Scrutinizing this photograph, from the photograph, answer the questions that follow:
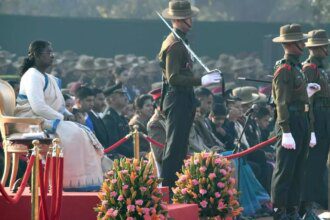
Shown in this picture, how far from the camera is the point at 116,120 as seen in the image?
62.6 feet

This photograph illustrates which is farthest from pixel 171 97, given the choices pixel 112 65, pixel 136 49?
pixel 136 49

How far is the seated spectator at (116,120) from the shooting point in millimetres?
18766

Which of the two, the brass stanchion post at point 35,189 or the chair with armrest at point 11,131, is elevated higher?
the chair with armrest at point 11,131

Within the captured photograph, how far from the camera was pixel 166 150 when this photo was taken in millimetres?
14914

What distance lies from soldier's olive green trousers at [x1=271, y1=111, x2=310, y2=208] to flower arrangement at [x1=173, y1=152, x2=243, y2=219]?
138 centimetres

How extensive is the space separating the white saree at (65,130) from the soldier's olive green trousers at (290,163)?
2080mm

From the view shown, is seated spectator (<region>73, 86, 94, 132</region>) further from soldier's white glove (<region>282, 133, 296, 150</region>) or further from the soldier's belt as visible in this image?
soldier's white glove (<region>282, 133, 296, 150</region>)

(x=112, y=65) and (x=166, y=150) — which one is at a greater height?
(x=112, y=65)

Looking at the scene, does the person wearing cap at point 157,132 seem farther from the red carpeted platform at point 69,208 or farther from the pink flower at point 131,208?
the pink flower at point 131,208

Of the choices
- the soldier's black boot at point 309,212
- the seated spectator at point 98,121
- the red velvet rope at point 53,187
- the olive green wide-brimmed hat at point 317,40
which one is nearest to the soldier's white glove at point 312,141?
the soldier's black boot at point 309,212

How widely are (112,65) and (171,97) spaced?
20283 mm

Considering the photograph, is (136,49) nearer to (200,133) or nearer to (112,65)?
(112,65)

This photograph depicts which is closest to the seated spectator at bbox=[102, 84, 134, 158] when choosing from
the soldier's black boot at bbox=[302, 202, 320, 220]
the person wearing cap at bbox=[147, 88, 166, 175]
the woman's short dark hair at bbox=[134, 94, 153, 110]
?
the woman's short dark hair at bbox=[134, 94, 153, 110]

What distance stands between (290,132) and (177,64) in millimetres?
1488
